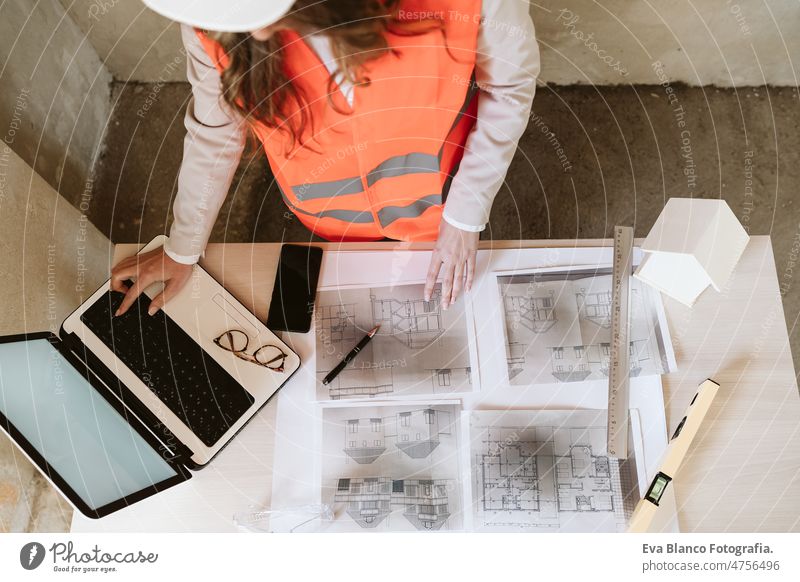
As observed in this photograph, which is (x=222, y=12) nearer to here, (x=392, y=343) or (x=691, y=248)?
(x=392, y=343)

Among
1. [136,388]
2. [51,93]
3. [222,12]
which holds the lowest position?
[136,388]

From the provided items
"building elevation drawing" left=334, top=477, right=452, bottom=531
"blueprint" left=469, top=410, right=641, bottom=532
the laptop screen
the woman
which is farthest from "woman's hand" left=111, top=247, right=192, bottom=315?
"blueprint" left=469, top=410, right=641, bottom=532

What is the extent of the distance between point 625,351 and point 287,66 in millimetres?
595

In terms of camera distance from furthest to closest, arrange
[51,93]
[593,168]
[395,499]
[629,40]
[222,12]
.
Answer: [593,168], [629,40], [51,93], [395,499], [222,12]

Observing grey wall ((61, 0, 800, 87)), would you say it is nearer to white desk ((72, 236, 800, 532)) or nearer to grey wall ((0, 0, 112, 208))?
grey wall ((0, 0, 112, 208))

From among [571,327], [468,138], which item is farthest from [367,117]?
→ [571,327]

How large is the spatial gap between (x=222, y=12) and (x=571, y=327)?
60cm

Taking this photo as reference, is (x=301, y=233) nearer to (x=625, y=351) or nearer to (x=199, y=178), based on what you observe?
(x=199, y=178)

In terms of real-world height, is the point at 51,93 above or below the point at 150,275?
above

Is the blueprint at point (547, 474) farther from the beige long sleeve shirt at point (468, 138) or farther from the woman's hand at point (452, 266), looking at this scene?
the beige long sleeve shirt at point (468, 138)

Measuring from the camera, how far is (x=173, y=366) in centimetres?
Answer: 75

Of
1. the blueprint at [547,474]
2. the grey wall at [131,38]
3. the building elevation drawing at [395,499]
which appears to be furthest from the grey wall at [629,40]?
the building elevation drawing at [395,499]

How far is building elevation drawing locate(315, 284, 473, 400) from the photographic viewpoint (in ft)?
2.50

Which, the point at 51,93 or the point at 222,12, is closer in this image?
the point at 222,12
